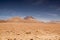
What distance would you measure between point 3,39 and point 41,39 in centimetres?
452

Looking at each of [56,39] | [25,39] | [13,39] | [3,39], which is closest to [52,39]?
[56,39]

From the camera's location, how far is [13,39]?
14180mm

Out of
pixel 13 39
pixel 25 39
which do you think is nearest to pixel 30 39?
pixel 25 39

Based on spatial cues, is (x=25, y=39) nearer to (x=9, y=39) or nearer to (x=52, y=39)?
(x=9, y=39)

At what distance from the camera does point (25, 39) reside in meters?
14.4

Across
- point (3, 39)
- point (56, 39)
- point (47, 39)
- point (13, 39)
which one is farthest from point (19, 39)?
point (56, 39)

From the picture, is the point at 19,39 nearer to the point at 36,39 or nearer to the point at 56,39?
the point at 36,39

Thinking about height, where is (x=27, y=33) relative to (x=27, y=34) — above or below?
→ above

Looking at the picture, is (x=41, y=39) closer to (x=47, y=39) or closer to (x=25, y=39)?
(x=47, y=39)

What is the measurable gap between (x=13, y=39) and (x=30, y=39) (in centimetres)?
201

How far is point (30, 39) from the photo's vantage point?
14.4 metres

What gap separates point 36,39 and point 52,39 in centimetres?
198

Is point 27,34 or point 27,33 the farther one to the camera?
point 27,33

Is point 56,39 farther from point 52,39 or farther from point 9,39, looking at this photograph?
point 9,39
